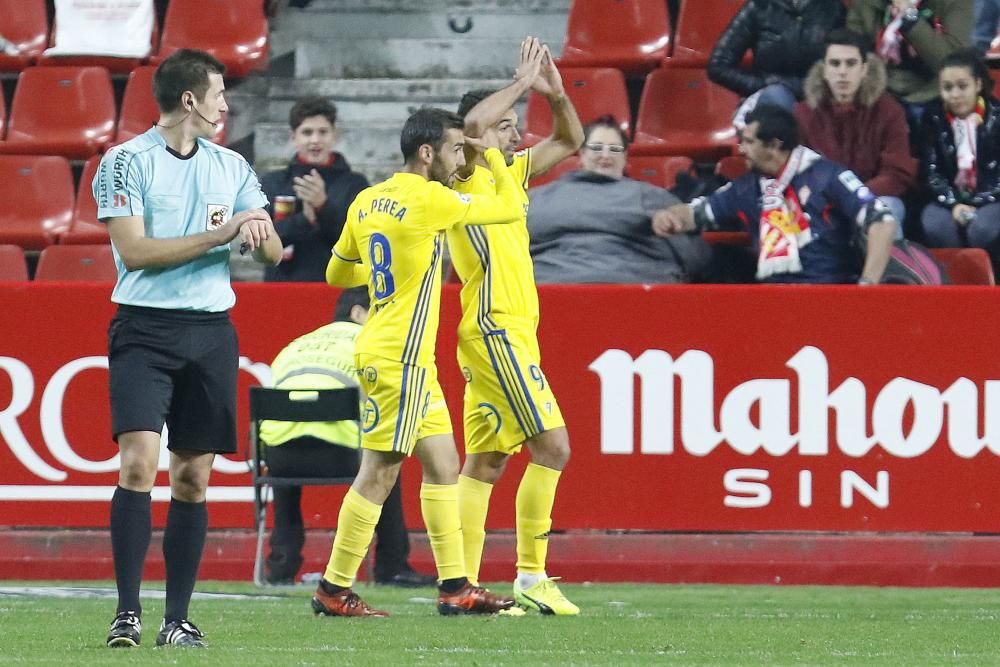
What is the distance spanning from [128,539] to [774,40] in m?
6.39

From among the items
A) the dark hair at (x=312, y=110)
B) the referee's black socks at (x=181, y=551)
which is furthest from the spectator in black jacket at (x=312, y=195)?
the referee's black socks at (x=181, y=551)

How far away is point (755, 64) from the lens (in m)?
11.8

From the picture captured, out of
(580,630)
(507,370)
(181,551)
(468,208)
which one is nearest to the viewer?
(181,551)

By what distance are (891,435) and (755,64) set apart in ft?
9.94

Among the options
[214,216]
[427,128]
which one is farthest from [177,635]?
[427,128]

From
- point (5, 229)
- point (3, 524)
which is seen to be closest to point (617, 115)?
point (5, 229)

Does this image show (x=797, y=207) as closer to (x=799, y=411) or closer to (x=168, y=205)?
(x=799, y=411)

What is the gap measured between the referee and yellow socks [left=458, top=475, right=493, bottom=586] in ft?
6.07

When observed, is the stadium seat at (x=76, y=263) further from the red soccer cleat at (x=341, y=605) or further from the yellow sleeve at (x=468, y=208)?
the yellow sleeve at (x=468, y=208)

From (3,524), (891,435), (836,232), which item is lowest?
(3,524)

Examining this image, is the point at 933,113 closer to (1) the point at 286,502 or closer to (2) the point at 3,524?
(1) the point at 286,502

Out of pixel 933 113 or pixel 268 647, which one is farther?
pixel 933 113

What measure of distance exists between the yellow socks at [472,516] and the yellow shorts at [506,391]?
0.17 m

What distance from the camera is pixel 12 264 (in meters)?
11.6
